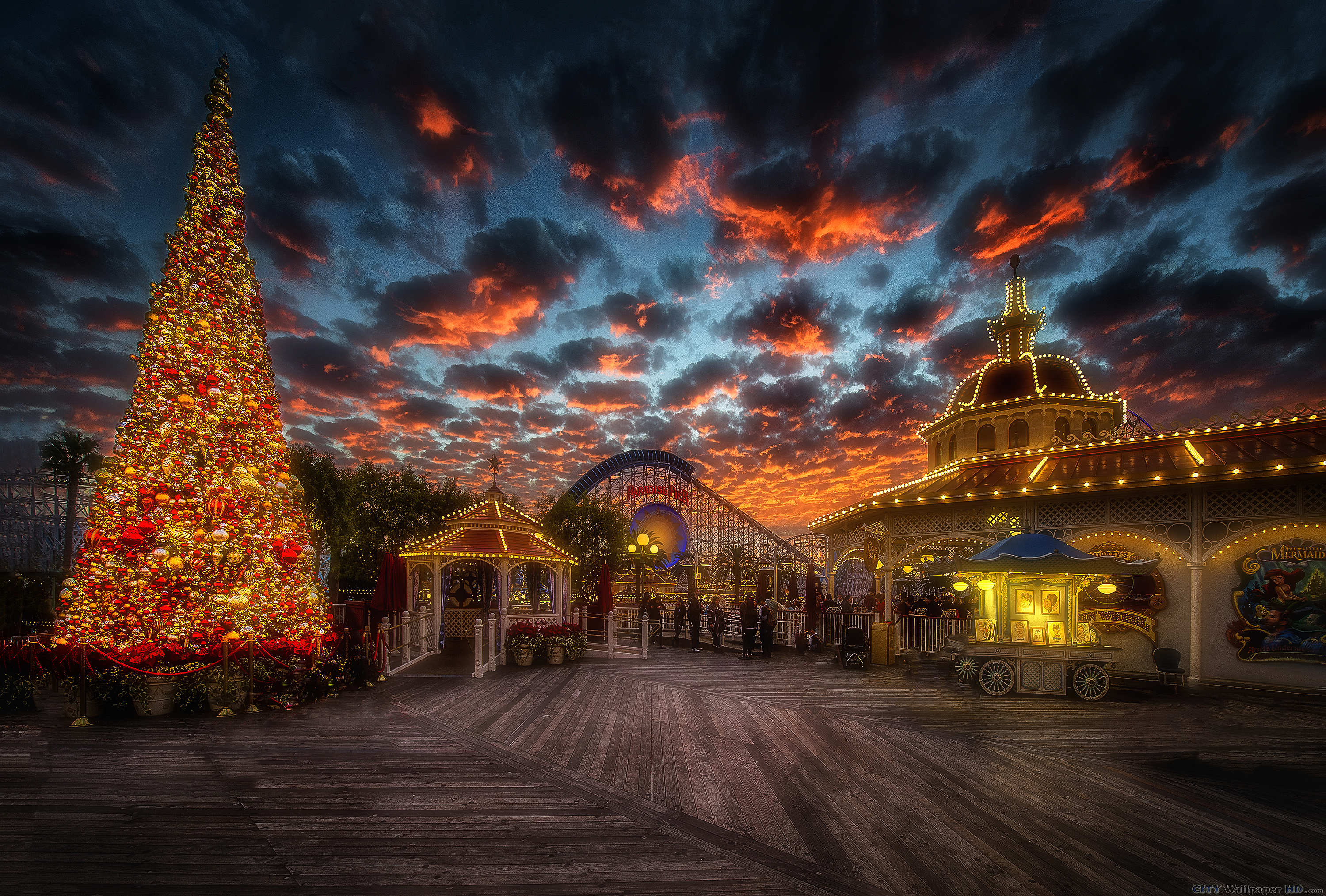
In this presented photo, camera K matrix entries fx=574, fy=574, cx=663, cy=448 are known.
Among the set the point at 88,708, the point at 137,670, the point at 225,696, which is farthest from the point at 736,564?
the point at 88,708

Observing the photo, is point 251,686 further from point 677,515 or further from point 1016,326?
point 677,515

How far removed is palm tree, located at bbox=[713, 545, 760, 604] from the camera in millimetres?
48844

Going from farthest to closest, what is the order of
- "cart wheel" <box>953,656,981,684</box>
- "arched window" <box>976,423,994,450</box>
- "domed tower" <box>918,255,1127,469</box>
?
Result: 1. "arched window" <box>976,423,994,450</box>
2. "domed tower" <box>918,255,1127,469</box>
3. "cart wheel" <box>953,656,981,684</box>

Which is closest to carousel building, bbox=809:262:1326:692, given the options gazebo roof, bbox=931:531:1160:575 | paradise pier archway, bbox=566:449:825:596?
gazebo roof, bbox=931:531:1160:575

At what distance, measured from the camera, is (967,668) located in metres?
13.1

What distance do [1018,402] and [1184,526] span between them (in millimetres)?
8465

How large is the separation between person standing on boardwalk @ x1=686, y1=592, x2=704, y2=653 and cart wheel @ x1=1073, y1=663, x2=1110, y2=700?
10033 mm

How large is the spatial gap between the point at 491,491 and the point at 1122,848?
59.2 feet

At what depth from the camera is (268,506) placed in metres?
10.6

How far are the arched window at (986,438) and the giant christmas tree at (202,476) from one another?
21236 mm

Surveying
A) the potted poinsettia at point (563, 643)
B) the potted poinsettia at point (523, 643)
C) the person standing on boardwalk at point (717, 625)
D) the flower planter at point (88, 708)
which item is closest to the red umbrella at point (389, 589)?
the potted poinsettia at point (523, 643)

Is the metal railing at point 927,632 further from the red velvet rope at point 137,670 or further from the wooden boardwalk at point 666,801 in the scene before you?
the red velvet rope at point 137,670

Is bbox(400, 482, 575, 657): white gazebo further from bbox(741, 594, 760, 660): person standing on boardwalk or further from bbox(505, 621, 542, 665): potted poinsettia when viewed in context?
bbox(741, 594, 760, 660): person standing on boardwalk

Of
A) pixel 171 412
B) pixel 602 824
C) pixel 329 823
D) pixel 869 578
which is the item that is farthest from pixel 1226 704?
pixel 869 578
